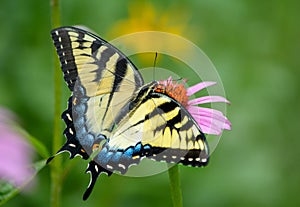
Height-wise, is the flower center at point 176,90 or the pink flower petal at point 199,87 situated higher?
the pink flower petal at point 199,87

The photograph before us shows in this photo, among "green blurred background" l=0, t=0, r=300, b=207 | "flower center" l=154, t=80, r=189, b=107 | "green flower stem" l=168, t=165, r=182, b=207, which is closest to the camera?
"green flower stem" l=168, t=165, r=182, b=207

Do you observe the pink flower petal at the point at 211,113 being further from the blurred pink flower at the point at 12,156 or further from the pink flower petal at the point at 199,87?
the blurred pink flower at the point at 12,156

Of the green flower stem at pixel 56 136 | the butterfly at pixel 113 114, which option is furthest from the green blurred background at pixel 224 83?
the butterfly at pixel 113 114

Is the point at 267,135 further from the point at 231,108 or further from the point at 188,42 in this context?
the point at 188,42

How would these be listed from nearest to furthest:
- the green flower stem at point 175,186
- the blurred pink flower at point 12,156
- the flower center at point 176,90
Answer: the blurred pink flower at point 12,156 < the green flower stem at point 175,186 < the flower center at point 176,90

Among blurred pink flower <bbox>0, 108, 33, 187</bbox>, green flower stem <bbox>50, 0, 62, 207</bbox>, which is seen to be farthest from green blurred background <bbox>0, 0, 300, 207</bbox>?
blurred pink flower <bbox>0, 108, 33, 187</bbox>


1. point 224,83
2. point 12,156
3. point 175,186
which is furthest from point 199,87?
point 224,83

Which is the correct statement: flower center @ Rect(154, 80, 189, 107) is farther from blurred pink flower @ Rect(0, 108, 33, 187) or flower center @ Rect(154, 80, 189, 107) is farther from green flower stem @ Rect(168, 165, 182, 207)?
blurred pink flower @ Rect(0, 108, 33, 187)
